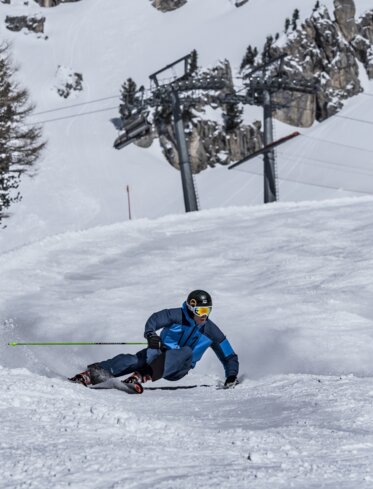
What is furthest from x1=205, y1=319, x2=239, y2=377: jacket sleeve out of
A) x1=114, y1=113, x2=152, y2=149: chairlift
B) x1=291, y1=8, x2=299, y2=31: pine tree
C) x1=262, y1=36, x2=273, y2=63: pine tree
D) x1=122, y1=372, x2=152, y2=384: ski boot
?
x1=291, y1=8, x2=299, y2=31: pine tree

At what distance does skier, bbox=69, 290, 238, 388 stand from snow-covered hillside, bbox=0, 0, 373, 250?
3825 centimetres

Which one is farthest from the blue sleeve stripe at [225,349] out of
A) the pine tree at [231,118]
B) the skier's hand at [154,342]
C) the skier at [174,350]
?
the pine tree at [231,118]

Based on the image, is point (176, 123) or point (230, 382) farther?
point (176, 123)

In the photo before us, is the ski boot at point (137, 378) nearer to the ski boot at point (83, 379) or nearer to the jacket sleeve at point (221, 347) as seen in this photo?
the ski boot at point (83, 379)

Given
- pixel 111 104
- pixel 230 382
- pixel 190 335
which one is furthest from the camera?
pixel 111 104

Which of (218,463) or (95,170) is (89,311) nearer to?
(218,463)

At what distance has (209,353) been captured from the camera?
9672 mm

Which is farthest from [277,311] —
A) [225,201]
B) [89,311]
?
[225,201]

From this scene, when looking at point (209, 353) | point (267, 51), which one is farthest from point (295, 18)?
point (209, 353)

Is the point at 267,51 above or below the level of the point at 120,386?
above

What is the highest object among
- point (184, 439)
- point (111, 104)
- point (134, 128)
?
point (184, 439)

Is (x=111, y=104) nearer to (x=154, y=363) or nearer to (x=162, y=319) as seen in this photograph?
(x=162, y=319)

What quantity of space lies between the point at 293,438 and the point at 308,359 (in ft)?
15.0

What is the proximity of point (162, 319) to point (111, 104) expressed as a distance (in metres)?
69.7
